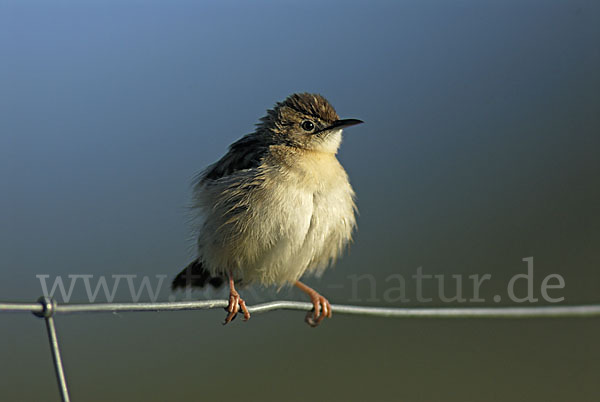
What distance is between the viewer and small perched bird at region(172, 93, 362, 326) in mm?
4254

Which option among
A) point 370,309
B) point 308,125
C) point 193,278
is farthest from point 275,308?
point 308,125

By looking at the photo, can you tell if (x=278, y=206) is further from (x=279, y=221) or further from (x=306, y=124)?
(x=306, y=124)

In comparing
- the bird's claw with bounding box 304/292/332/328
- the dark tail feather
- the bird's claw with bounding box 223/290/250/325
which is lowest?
the bird's claw with bounding box 304/292/332/328

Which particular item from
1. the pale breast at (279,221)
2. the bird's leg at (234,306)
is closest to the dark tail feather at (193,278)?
the pale breast at (279,221)

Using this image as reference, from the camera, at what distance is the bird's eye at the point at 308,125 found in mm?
4871

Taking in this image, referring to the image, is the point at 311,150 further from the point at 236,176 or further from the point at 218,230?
the point at 218,230

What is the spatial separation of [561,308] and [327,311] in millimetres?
2383

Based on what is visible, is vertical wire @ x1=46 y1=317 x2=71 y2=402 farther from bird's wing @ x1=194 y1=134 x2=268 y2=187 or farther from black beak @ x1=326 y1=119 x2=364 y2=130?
black beak @ x1=326 y1=119 x2=364 y2=130

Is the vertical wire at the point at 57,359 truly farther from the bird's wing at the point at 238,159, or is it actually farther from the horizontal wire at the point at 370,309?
the bird's wing at the point at 238,159

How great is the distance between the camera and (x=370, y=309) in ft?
10.4

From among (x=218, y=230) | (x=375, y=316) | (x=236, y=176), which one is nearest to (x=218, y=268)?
(x=218, y=230)

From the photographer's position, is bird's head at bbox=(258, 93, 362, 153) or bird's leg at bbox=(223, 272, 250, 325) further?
bird's head at bbox=(258, 93, 362, 153)

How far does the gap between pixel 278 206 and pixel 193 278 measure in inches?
47.5

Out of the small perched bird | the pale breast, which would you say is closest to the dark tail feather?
the small perched bird
